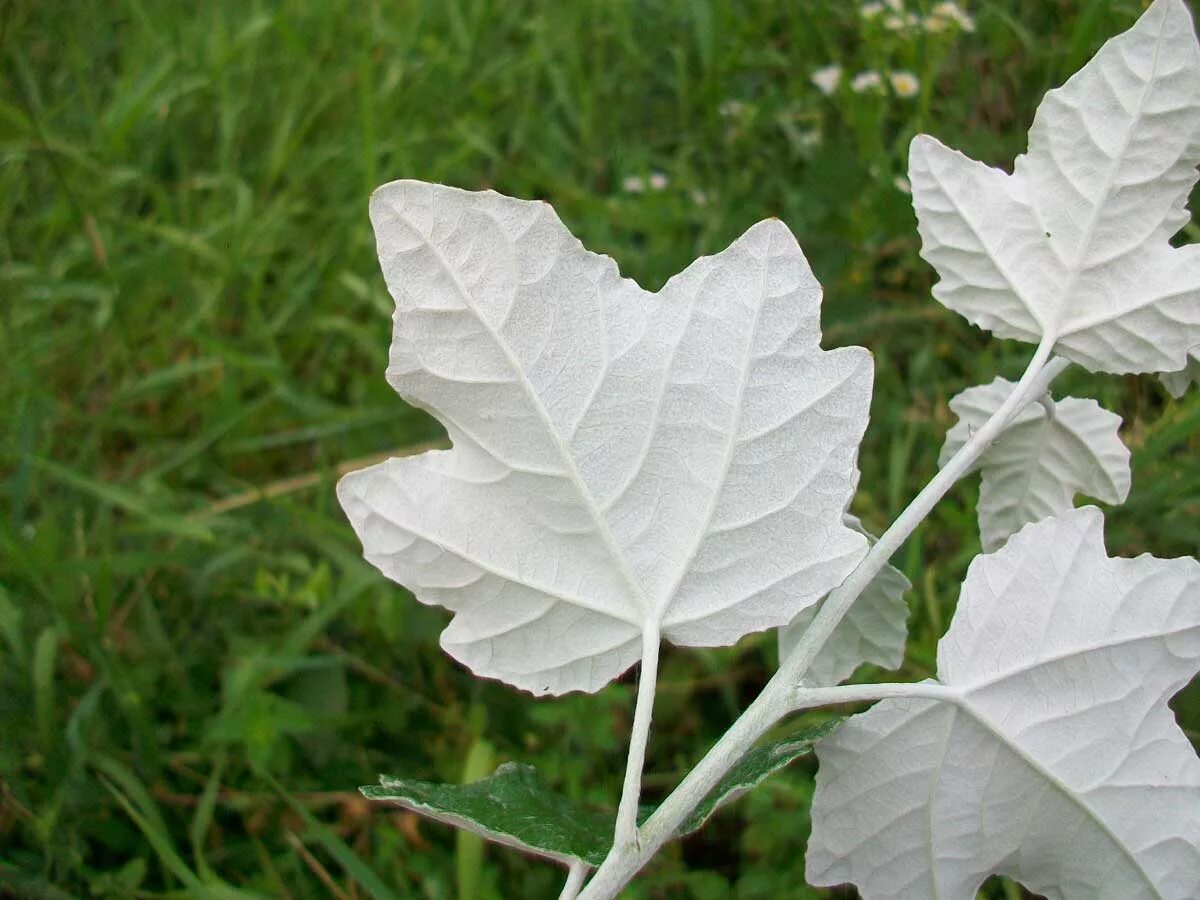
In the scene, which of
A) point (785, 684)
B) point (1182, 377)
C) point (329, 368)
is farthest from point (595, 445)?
Answer: point (329, 368)

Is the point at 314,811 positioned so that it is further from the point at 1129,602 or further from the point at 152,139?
the point at 152,139

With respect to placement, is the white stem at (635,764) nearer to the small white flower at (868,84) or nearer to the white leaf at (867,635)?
the white leaf at (867,635)

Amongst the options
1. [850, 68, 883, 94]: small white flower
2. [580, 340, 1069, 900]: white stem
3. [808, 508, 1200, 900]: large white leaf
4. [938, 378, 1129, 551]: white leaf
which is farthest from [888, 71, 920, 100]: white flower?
[808, 508, 1200, 900]: large white leaf

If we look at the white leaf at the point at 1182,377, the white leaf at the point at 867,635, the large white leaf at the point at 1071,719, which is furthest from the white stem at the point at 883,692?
the white leaf at the point at 1182,377

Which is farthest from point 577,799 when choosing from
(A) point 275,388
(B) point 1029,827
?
(A) point 275,388

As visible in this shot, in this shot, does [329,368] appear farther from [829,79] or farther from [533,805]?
[533,805]
